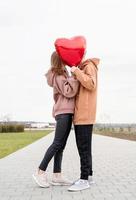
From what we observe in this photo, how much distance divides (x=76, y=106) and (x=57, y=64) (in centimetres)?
59

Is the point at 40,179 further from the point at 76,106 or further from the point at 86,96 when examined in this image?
the point at 86,96

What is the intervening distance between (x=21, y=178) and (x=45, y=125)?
11082 centimetres

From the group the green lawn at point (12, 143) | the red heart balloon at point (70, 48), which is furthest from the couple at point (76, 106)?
the green lawn at point (12, 143)

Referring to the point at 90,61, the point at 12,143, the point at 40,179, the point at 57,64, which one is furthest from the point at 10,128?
the point at 90,61

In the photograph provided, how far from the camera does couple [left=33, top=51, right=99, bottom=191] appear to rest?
6121 mm

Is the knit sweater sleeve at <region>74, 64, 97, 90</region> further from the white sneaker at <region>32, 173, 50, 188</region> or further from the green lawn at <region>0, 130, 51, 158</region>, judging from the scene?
the green lawn at <region>0, 130, 51, 158</region>

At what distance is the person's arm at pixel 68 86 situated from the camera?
6172 mm

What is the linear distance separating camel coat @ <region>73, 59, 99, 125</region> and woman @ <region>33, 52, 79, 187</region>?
102 millimetres

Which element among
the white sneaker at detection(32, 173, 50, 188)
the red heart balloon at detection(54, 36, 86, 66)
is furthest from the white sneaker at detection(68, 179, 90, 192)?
the red heart balloon at detection(54, 36, 86, 66)

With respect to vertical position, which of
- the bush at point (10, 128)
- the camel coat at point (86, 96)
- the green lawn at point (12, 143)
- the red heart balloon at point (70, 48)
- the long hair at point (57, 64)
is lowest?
the bush at point (10, 128)

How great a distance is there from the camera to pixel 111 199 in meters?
5.51

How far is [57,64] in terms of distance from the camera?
6328 mm

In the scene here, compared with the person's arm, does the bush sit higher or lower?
lower

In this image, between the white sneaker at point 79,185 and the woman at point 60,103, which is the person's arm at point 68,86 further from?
the white sneaker at point 79,185
